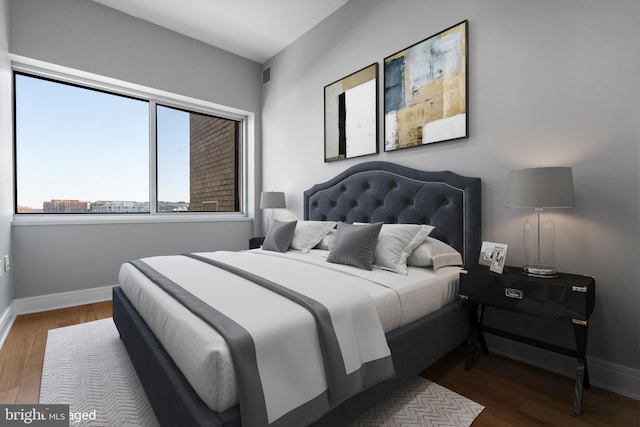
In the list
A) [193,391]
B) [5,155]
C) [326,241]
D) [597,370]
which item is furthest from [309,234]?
[5,155]

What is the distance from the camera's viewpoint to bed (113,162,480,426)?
44.2 inches

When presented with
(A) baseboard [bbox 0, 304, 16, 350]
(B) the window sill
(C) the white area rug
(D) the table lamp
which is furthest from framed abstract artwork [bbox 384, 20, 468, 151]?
(A) baseboard [bbox 0, 304, 16, 350]

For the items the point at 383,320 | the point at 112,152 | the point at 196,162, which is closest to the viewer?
the point at 383,320

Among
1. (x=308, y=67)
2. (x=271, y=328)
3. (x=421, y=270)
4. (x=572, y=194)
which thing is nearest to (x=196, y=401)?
(x=271, y=328)

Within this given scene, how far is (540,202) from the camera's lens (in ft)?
5.45

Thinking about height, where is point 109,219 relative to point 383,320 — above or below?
above

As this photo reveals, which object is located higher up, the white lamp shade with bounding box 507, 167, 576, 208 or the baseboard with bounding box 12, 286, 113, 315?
the white lamp shade with bounding box 507, 167, 576, 208

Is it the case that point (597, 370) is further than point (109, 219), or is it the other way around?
point (109, 219)

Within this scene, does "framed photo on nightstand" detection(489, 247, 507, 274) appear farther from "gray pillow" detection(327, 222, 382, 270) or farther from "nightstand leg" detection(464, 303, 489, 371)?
"gray pillow" detection(327, 222, 382, 270)

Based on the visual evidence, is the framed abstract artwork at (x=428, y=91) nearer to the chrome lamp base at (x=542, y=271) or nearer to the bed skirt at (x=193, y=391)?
the chrome lamp base at (x=542, y=271)

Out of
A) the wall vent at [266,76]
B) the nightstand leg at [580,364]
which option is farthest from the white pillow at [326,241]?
the wall vent at [266,76]

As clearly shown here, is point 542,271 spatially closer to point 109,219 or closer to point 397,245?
point 397,245

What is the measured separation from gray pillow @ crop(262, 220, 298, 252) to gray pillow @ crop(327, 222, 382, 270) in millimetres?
717

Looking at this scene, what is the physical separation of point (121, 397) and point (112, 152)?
2917 mm
